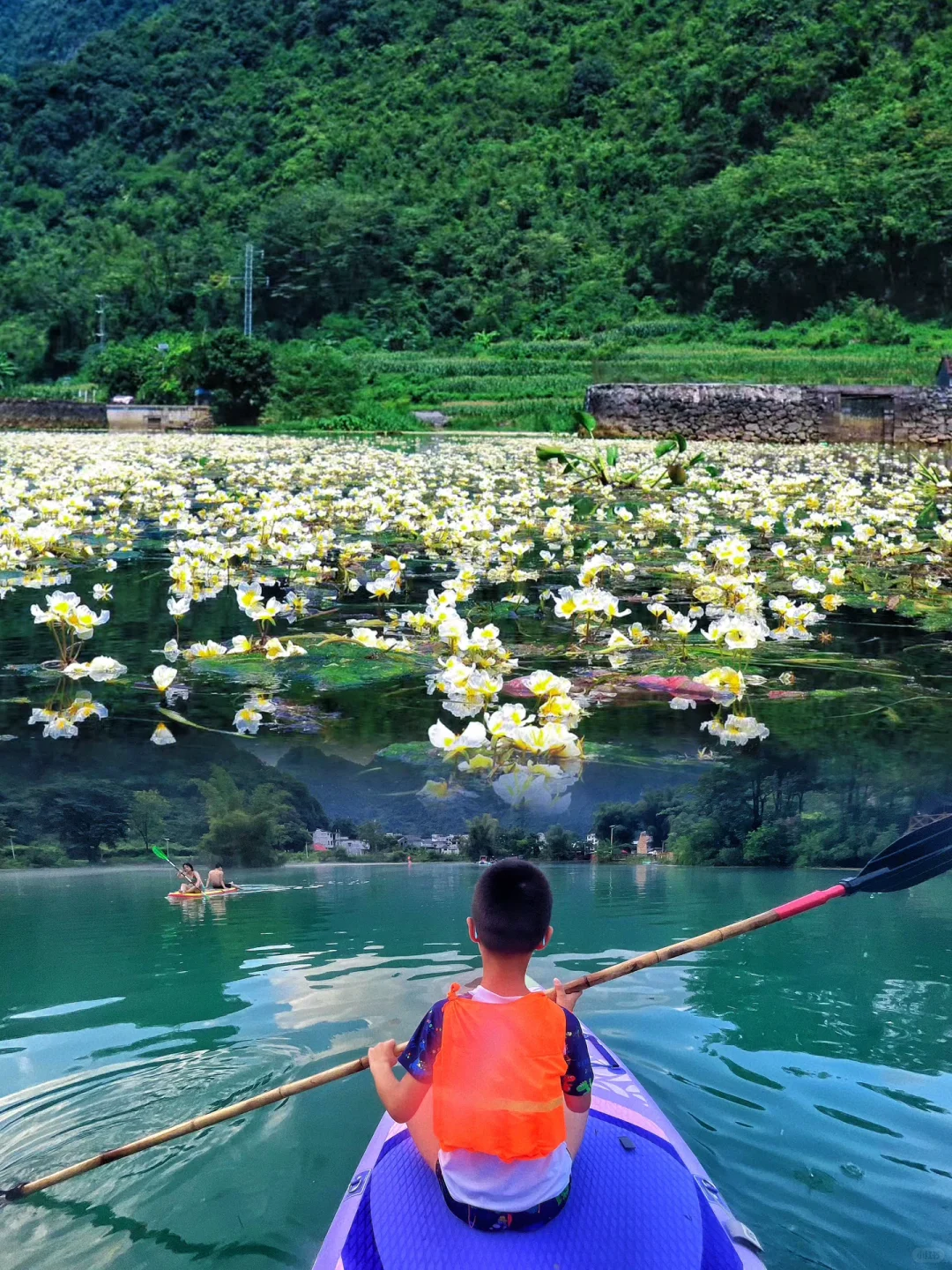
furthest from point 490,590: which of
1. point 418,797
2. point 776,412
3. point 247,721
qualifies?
point 776,412

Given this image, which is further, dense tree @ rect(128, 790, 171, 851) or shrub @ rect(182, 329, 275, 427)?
shrub @ rect(182, 329, 275, 427)

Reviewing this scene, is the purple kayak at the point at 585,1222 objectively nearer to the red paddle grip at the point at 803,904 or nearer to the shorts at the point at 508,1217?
the shorts at the point at 508,1217

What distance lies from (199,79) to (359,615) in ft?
380

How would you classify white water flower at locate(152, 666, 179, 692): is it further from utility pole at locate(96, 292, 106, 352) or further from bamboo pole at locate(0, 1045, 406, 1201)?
utility pole at locate(96, 292, 106, 352)

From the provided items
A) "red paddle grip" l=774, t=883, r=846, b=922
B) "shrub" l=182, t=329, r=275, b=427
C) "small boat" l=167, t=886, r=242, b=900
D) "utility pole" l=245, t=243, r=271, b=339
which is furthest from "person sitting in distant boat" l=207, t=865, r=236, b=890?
"utility pole" l=245, t=243, r=271, b=339

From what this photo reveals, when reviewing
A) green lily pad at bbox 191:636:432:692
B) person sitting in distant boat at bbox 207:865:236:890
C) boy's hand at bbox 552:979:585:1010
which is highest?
green lily pad at bbox 191:636:432:692

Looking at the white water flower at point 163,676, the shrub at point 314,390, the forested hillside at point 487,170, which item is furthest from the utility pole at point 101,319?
the white water flower at point 163,676

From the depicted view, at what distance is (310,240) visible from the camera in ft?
209

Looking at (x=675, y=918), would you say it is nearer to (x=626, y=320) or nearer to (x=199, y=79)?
(x=626, y=320)

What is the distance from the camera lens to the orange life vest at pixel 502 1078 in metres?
1.85

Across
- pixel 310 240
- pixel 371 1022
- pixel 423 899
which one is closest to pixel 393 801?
pixel 423 899

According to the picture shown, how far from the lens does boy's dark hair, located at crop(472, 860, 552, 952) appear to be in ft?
6.35

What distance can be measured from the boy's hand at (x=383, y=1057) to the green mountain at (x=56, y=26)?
148m

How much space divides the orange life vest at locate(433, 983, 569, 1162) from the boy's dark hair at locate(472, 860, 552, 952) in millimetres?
97
